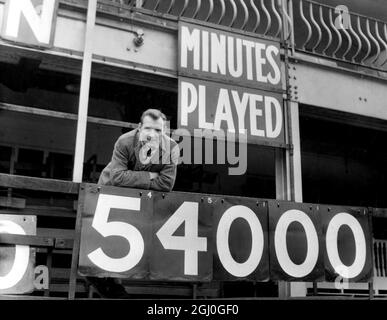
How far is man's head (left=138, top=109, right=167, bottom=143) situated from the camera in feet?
15.8

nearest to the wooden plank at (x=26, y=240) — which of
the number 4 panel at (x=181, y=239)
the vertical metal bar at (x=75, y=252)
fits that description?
the vertical metal bar at (x=75, y=252)

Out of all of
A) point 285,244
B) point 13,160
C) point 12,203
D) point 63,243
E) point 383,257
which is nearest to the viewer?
point 63,243

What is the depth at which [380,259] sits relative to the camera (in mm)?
7117

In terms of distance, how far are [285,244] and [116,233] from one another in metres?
1.75

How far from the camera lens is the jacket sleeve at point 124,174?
15.1 ft

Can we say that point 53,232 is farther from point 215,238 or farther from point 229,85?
point 229,85

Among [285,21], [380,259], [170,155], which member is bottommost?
[380,259]

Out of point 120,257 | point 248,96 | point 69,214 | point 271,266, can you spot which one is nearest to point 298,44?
point 248,96

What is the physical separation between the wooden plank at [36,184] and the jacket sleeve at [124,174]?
41cm

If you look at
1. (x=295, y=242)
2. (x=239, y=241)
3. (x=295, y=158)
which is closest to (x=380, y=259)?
(x=295, y=158)

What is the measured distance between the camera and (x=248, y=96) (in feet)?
19.5

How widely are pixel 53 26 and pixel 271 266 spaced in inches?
134

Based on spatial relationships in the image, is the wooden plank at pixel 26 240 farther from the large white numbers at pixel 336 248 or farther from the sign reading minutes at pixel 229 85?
the large white numbers at pixel 336 248
